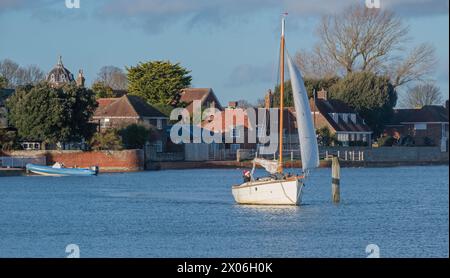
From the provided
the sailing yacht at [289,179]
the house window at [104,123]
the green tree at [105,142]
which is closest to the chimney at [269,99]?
the house window at [104,123]

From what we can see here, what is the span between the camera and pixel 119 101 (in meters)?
109

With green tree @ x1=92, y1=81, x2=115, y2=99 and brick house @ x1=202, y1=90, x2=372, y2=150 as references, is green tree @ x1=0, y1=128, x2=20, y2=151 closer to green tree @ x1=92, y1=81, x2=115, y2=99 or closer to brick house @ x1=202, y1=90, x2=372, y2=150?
brick house @ x1=202, y1=90, x2=372, y2=150

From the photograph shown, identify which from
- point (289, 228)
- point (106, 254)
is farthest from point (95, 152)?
point (106, 254)

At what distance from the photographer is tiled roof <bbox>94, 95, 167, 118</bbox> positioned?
106750mm

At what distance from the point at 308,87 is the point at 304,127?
69.6 metres

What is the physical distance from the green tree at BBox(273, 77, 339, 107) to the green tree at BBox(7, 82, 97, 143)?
3044cm

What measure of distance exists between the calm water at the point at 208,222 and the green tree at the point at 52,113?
14840mm

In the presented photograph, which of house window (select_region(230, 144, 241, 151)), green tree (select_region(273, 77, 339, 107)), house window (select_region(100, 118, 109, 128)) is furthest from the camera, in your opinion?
green tree (select_region(273, 77, 339, 107))

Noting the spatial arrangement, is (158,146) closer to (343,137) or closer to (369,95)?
(343,137)

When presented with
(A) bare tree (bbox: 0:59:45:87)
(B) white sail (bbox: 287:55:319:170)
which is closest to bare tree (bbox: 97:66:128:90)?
(A) bare tree (bbox: 0:59:45:87)

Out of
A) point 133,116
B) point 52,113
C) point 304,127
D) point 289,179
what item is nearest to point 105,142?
point 52,113

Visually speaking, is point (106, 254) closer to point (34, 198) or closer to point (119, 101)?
point (34, 198)

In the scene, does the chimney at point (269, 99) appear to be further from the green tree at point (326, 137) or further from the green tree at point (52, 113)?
the green tree at point (52, 113)

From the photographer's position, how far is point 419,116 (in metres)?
134
